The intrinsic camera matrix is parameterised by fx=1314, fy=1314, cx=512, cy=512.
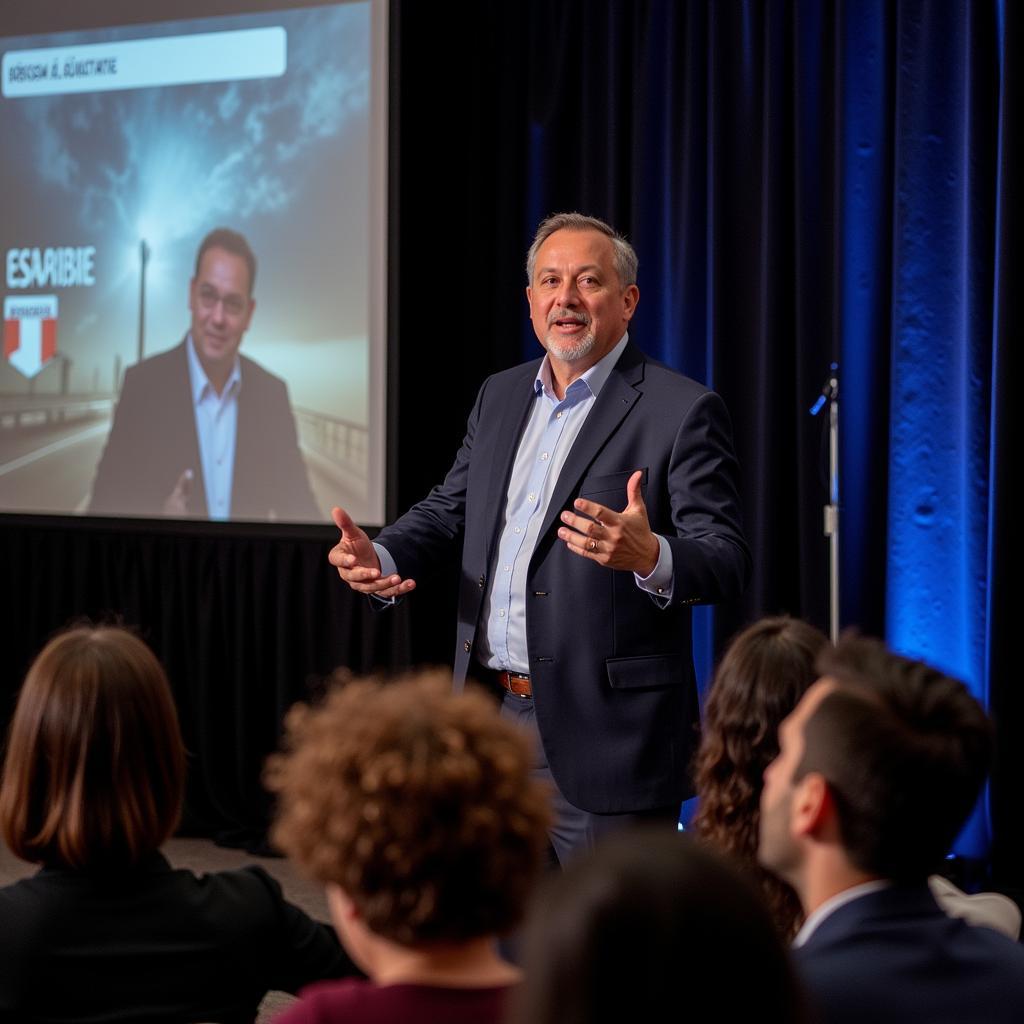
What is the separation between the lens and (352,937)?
1027 mm

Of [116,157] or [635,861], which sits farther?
[116,157]

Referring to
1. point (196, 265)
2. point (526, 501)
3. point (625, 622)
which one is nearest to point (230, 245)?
point (196, 265)

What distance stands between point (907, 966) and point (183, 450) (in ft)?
12.4

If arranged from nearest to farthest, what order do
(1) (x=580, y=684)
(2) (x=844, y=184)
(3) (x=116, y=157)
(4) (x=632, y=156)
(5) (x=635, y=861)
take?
(5) (x=635, y=861) → (1) (x=580, y=684) → (2) (x=844, y=184) → (4) (x=632, y=156) → (3) (x=116, y=157)

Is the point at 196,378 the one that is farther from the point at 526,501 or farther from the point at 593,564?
the point at 593,564

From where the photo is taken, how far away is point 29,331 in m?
4.82

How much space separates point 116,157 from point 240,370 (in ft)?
3.02

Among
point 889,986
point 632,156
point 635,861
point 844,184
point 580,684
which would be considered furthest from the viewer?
point 632,156

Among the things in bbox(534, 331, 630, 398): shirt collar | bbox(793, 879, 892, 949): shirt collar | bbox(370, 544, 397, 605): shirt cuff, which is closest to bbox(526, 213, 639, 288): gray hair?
bbox(534, 331, 630, 398): shirt collar

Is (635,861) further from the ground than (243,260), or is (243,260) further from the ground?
(243,260)

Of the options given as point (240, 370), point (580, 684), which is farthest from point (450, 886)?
point (240, 370)

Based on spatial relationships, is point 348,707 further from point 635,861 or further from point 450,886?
point 635,861

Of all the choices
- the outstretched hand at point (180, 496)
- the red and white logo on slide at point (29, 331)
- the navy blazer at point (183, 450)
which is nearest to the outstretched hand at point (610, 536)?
the navy blazer at point (183, 450)

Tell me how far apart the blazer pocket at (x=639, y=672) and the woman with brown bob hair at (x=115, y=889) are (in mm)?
1047
